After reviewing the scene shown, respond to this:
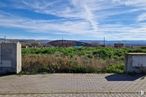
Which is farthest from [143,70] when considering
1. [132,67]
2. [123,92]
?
[123,92]

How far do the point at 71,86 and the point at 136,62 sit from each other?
479 centimetres

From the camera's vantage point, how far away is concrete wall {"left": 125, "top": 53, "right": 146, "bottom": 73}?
1402 centimetres

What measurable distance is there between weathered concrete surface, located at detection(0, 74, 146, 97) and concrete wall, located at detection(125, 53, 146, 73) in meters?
0.95

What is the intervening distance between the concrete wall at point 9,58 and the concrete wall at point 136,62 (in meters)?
5.44

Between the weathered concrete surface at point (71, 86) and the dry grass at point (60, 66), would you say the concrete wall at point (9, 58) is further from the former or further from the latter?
the weathered concrete surface at point (71, 86)

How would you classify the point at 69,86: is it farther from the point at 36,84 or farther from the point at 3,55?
the point at 3,55

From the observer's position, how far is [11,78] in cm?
1245

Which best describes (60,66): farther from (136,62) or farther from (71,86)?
(71,86)

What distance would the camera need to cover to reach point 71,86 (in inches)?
416

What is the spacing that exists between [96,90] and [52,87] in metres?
1.70

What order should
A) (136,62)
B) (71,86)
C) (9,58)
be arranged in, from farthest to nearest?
1. (136,62)
2. (9,58)
3. (71,86)

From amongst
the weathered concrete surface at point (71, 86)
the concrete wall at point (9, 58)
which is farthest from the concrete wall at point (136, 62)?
the concrete wall at point (9, 58)

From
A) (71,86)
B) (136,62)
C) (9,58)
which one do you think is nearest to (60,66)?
(9,58)

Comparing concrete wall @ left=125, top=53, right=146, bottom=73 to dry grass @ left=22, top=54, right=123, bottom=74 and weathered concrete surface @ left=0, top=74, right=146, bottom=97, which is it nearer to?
weathered concrete surface @ left=0, top=74, right=146, bottom=97
